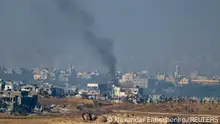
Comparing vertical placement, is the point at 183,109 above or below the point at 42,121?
above

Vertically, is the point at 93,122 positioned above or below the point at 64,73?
below

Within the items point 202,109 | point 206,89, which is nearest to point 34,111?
point 202,109

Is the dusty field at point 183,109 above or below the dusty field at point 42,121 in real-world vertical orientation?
above

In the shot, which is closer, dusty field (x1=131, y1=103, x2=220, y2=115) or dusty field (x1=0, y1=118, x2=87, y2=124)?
dusty field (x1=0, y1=118, x2=87, y2=124)

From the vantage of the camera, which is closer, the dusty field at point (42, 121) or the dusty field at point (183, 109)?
the dusty field at point (42, 121)

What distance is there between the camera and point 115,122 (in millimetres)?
33781

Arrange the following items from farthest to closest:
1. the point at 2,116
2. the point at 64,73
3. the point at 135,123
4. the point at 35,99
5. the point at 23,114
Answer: the point at 64,73 → the point at 35,99 → the point at 23,114 → the point at 2,116 → the point at 135,123

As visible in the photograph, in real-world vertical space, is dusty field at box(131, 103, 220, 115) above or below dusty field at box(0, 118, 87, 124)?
above

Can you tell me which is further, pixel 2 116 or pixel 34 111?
pixel 34 111

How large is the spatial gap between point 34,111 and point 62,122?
501 inches

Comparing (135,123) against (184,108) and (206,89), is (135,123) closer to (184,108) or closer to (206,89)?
(184,108)

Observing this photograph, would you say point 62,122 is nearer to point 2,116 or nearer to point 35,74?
point 2,116

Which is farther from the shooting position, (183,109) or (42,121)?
(183,109)

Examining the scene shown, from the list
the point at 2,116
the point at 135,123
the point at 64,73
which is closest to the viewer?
the point at 135,123
